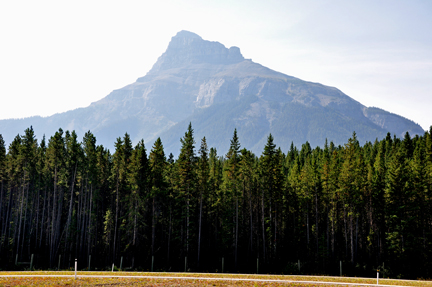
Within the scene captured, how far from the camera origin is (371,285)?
24.9m

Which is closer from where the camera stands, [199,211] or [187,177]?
[187,177]

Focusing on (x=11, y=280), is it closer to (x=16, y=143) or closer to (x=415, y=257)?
(x=16, y=143)

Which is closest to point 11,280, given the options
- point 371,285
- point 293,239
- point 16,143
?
point 371,285

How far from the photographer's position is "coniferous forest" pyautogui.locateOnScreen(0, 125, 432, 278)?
51188 mm

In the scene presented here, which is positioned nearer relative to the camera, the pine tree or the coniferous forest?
the pine tree

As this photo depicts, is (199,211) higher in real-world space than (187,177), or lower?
lower

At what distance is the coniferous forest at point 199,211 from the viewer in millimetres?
51188

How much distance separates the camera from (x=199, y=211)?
2215 inches

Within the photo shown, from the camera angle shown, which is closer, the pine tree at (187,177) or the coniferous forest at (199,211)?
the pine tree at (187,177)

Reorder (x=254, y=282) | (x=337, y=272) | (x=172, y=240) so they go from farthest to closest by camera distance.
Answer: (x=172, y=240) → (x=337, y=272) → (x=254, y=282)

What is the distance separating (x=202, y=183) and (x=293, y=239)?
21031mm

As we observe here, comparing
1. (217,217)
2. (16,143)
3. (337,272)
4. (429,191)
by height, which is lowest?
(337,272)

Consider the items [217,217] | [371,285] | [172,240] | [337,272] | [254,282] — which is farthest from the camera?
[217,217]

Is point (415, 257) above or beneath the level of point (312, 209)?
beneath
